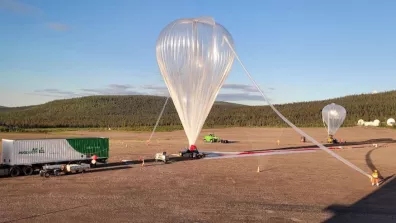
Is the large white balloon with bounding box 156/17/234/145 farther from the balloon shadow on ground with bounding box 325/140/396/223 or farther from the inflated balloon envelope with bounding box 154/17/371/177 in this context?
the balloon shadow on ground with bounding box 325/140/396/223

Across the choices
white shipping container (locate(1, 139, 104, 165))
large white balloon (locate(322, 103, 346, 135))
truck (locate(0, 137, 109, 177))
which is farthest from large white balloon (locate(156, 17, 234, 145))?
large white balloon (locate(322, 103, 346, 135))

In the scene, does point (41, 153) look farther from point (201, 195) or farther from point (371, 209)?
point (371, 209)

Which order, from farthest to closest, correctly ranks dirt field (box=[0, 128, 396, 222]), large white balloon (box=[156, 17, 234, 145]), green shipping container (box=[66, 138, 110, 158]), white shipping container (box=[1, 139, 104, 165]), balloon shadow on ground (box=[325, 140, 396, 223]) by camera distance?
large white balloon (box=[156, 17, 234, 145]) → green shipping container (box=[66, 138, 110, 158]) → white shipping container (box=[1, 139, 104, 165]) → dirt field (box=[0, 128, 396, 222]) → balloon shadow on ground (box=[325, 140, 396, 223])

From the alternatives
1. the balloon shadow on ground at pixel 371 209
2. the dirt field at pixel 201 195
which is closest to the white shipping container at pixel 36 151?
the dirt field at pixel 201 195

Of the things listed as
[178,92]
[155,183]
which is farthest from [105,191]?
[178,92]

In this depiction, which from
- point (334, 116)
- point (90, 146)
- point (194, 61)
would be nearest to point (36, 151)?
point (90, 146)

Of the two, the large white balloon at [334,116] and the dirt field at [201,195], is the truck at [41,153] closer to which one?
the dirt field at [201,195]
